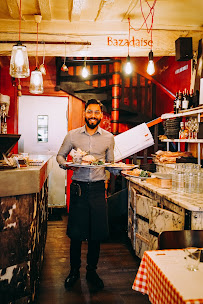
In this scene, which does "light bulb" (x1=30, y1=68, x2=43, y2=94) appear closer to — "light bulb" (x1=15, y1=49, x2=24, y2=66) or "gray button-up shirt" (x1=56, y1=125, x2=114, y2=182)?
"light bulb" (x1=15, y1=49, x2=24, y2=66)

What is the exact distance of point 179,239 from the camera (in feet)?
6.06

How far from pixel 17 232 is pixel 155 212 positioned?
5.14ft

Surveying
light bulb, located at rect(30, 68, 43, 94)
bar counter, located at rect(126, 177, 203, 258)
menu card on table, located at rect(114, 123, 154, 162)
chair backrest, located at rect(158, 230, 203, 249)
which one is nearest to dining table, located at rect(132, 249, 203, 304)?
chair backrest, located at rect(158, 230, 203, 249)

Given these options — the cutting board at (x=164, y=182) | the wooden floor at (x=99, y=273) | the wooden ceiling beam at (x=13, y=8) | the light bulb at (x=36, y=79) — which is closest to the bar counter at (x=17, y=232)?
the wooden floor at (x=99, y=273)

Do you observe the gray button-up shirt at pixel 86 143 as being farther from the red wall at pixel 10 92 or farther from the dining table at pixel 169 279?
the red wall at pixel 10 92

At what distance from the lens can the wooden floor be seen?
2928 millimetres

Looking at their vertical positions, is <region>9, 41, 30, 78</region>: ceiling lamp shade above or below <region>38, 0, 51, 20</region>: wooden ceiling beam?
below

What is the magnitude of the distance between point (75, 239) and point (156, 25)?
362cm

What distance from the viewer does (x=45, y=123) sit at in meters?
6.85

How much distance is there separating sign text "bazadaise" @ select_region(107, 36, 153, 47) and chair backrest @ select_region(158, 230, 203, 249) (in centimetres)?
369

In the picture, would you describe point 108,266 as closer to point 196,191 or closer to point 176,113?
point 196,191

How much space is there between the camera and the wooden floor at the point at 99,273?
9.61 feet

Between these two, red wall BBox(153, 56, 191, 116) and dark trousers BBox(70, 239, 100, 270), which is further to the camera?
red wall BBox(153, 56, 191, 116)

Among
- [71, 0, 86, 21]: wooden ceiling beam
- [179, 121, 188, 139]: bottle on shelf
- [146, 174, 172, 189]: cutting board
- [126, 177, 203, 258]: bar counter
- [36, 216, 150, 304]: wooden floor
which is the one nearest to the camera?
[126, 177, 203, 258]: bar counter
